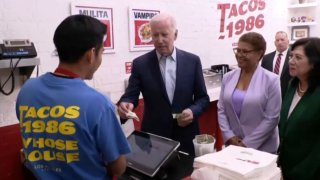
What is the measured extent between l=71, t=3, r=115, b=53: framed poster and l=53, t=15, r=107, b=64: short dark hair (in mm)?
1508

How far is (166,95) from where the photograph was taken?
2148 mm

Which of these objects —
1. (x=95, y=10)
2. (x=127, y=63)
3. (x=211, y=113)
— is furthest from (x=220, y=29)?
(x=95, y=10)

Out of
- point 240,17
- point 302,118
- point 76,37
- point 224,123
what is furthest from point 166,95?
point 240,17

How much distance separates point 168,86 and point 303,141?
3.02 feet

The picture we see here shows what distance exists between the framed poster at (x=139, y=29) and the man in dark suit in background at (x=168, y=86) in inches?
40.9

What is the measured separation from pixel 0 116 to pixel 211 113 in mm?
2670

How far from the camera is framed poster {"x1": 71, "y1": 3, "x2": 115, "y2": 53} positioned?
2.76m

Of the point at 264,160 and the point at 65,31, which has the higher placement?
the point at 65,31

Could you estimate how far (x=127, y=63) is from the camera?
3248 mm

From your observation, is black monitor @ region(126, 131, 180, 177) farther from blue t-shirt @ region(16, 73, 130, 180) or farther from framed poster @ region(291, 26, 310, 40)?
framed poster @ region(291, 26, 310, 40)

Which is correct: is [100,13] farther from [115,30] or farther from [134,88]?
[134,88]

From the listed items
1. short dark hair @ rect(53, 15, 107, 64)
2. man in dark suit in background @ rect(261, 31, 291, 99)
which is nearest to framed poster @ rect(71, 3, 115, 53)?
short dark hair @ rect(53, 15, 107, 64)

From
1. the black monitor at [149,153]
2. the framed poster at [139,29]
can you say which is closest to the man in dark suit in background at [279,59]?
the framed poster at [139,29]

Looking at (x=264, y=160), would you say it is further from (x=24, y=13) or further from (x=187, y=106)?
(x=24, y=13)
